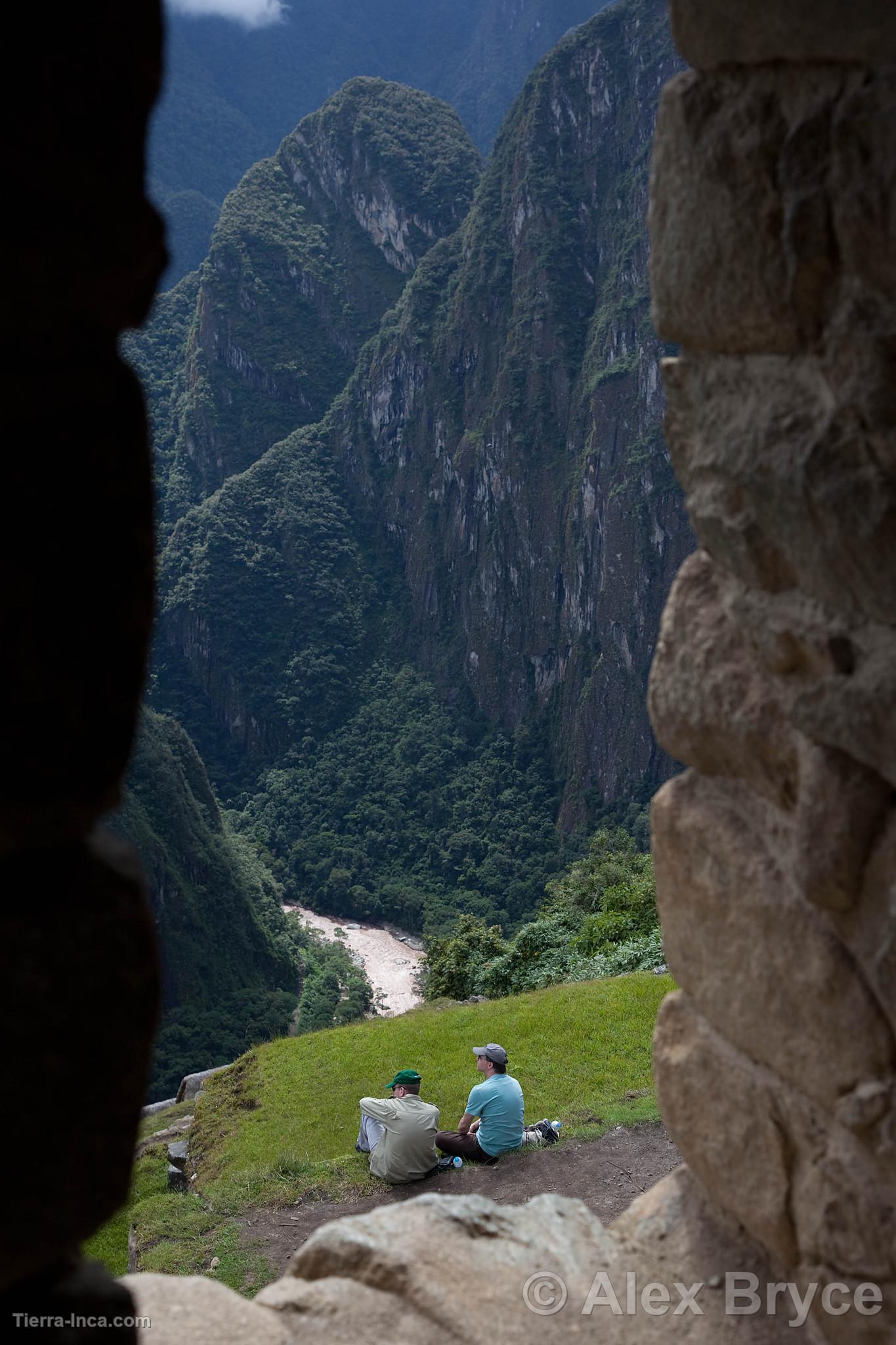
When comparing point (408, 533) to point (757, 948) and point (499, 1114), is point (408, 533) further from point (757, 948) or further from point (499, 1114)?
point (757, 948)

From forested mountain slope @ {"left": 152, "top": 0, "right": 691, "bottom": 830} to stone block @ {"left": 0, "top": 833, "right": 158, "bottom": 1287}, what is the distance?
6238 centimetres

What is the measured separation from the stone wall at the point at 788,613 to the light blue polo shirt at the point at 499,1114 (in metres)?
3.99

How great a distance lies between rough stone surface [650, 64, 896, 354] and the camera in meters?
1.92

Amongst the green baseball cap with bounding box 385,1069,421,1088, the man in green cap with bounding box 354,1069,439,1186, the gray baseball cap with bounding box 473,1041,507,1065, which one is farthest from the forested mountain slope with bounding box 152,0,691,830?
the man in green cap with bounding box 354,1069,439,1186

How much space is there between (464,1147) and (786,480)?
18.0 ft

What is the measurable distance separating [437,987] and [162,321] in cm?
10943

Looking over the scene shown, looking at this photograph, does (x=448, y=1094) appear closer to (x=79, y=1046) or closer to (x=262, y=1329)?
(x=262, y=1329)

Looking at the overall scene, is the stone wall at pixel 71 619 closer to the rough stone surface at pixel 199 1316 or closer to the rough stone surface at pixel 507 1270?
the rough stone surface at pixel 199 1316

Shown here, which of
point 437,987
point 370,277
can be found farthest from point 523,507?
point 437,987

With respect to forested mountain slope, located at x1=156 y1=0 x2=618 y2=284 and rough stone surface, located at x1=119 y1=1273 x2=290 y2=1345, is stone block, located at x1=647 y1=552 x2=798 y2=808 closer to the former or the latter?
rough stone surface, located at x1=119 y1=1273 x2=290 y2=1345

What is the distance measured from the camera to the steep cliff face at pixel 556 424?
6512 cm

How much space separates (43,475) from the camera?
1242mm
